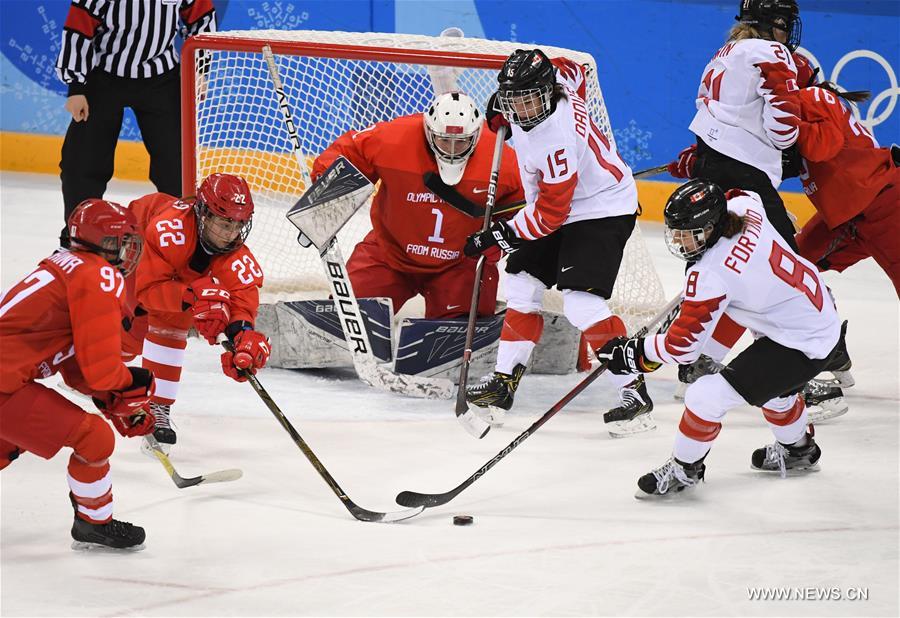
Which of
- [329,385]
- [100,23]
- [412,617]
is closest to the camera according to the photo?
[412,617]

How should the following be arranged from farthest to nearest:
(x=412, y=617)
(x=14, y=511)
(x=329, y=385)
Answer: (x=329, y=385) → (x=14, y=511) → (x=412, y=617)

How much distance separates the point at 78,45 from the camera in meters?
4.29

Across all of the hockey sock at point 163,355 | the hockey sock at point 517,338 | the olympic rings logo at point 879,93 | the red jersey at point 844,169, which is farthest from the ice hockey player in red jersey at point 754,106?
the olympic rings logo at point 879,93

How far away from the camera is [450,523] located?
279 centimetres

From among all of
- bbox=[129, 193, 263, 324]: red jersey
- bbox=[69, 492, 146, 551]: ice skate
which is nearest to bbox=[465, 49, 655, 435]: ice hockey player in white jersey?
bbox=[129, 193, 263, 324]: red jersey

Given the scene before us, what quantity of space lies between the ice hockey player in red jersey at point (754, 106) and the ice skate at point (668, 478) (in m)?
0.83

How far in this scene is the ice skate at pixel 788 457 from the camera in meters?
3.19

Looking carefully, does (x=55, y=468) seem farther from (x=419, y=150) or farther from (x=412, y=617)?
(x=419, y=150)

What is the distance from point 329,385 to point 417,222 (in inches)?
23.3

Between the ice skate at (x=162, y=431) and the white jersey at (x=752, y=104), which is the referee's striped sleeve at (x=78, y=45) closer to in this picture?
the ice skate at (x=162, y=431)

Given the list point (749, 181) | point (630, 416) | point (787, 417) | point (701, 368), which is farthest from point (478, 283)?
point (787, 417)

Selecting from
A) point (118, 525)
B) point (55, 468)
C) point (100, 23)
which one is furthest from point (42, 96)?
point (118, 525)

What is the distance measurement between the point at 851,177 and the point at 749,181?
31 centimetres

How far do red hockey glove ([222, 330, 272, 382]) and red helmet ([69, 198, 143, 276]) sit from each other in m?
0.43
